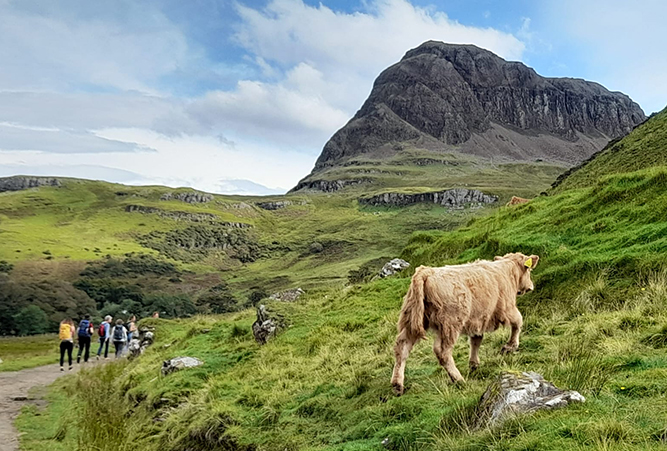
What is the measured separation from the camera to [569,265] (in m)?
12.3

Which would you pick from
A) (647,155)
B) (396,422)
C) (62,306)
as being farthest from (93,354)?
(62,306)

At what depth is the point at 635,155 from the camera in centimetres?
2397

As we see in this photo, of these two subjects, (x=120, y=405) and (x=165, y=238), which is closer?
(x=120, y=405)

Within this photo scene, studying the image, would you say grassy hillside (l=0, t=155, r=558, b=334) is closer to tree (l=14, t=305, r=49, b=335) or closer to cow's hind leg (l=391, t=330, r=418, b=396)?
tree (l=14, t=305, r=49, b=335)

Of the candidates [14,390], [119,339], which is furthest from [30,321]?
[14,390]

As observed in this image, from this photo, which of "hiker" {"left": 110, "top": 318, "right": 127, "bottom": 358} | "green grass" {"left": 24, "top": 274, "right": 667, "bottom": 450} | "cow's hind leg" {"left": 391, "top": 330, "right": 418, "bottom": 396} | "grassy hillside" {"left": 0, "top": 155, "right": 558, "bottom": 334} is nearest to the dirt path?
"green grass" {"left": 24, "top": 274, "right": 667, "bottom": 450}

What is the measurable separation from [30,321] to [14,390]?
62628 millimetres

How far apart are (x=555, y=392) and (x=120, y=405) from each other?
15002mm

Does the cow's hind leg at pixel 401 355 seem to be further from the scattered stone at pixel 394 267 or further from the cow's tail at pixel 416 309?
the scattered stone at pixel 394 267

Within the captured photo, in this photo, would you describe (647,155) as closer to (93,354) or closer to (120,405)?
(120,405)

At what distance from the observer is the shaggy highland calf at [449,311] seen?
25.1 feet

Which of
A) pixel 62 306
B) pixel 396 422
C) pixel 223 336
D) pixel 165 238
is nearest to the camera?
pixel 396 422

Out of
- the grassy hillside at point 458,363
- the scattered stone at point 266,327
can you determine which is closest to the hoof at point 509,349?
the grassy hillside at point 458,363

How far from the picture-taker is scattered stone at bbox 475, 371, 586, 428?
16.8ft
